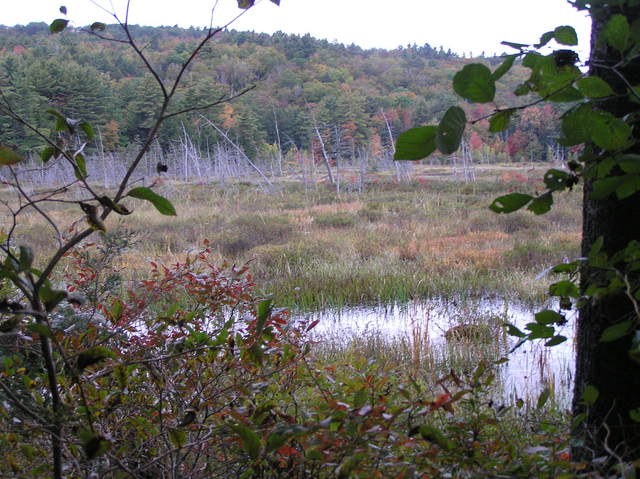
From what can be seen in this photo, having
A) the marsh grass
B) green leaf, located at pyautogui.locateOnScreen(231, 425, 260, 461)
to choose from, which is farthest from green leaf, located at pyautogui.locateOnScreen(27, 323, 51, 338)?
the marsh grass

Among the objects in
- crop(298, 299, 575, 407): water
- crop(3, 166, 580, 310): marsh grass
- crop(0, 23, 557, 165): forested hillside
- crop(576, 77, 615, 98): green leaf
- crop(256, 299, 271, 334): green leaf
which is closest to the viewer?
crop(576, 77, 615, 98): green leaf

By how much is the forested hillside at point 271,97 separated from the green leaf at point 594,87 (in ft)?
78.4

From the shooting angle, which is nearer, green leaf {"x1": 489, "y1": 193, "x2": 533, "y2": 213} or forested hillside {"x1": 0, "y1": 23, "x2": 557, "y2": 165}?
green leaf {"x1": 489, "y1": 193, "x2": 533, "y2": 213}

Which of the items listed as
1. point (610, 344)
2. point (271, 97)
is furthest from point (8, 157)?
point (271, 97)

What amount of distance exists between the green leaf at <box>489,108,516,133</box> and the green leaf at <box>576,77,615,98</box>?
3.6 inches

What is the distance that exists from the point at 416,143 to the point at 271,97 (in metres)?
54.7

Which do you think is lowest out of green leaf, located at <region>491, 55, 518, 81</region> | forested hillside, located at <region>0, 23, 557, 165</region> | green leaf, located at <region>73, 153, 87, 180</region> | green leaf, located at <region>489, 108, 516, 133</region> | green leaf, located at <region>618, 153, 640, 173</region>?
green leaf, located at <region>618, 153, 640, 173</region>

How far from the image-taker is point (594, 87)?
732mm

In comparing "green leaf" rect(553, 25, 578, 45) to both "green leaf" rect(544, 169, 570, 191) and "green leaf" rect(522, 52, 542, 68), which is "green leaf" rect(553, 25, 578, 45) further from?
"green leaf" rect(544, 169, 570, 191)

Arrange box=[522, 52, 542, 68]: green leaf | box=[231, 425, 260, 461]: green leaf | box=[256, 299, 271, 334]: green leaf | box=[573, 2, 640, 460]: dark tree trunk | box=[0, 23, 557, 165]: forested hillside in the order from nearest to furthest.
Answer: box=[231, 425, 260, 461]: green leaf < box=[522, 52, 542, 68]: green leaf < box=[256, 299, 271, 334]: green leaf < box=[573, 2, 640, 460]: dark tree trunk < box=[0, 23, 557, 165]: forested hillside

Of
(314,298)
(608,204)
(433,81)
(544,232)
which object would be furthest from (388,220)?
(433,81)

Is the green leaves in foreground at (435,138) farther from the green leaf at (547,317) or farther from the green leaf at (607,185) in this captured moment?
the green leaf at (547,317)

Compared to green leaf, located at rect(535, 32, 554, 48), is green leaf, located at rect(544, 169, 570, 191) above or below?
below

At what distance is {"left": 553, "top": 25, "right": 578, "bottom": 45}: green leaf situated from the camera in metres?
0.91
